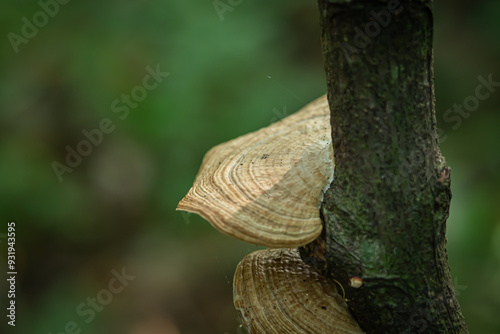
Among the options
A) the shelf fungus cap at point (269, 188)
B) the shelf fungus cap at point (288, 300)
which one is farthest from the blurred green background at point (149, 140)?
the shelf fungus cap at point (288, 300)

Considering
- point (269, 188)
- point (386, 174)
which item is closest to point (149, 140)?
point (269, 188)

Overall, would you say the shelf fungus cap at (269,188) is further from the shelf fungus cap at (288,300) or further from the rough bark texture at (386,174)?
the shelf fungus cap at (288,300)

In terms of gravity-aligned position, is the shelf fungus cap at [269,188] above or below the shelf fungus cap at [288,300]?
above

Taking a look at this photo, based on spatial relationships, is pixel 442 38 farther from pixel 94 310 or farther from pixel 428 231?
pixel 94 310

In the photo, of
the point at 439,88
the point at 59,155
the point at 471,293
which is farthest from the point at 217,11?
the point at 471,293

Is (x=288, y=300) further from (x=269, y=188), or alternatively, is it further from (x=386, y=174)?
(x=386, y=174)

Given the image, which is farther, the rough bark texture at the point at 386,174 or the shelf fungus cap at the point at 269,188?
the shelf fungus cap at the point at 269,188

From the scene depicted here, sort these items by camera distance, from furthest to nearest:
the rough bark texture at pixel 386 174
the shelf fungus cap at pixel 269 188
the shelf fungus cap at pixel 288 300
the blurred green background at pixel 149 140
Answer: the blurred green background at pixel 149 140 → the shelf fungus cap at pixel 288 300 → the shelf fungus cap at pixel 269 188 → the rough bark texture at pixel 386 174

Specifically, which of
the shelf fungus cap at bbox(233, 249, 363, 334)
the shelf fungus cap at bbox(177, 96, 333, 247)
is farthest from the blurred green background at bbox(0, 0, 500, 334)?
the shelf fungus cap at bbox(233, 249, 363, 334)
